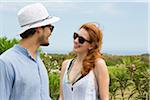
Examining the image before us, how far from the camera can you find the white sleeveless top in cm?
276

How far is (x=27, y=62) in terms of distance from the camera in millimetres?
2207

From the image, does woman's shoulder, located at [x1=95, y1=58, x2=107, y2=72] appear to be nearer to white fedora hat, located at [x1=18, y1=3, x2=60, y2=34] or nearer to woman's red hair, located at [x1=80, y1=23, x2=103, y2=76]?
woman's red hair, located at [x1=80, y1=23, x2=103, y2=76]

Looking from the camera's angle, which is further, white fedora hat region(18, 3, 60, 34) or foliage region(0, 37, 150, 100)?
foliage region(0, 37, 150, 100)

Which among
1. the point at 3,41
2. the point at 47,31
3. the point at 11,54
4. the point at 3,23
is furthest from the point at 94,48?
the point at 3,41

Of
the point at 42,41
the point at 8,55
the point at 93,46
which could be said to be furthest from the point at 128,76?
the point at 8,55

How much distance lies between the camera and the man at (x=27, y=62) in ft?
6.93

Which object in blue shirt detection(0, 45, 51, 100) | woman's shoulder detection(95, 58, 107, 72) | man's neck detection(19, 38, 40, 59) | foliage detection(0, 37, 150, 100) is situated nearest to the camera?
blue shirt detection(0, 45, 51, 100)

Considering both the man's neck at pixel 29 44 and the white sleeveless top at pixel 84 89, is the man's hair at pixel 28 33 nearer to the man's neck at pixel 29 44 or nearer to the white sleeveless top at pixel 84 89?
the man's neck at pixel 29 44

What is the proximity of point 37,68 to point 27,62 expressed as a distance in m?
0.08

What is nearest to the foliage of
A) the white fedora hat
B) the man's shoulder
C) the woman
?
the woman

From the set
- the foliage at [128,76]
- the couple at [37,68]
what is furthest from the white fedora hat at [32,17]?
the foliage at [128,76]

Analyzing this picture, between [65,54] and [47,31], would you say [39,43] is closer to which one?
[47,31]

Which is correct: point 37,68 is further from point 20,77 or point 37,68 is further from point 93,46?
point 93,46

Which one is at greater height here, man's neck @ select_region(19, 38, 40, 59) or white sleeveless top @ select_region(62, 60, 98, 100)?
man's neck @ select_region(19, 38, 40, 59)
